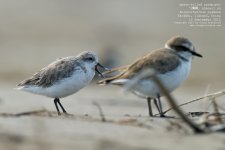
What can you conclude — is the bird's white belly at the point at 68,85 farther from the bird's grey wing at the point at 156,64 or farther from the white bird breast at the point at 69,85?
the bird's grey wing at the point at 156,64

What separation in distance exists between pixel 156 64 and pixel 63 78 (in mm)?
1950

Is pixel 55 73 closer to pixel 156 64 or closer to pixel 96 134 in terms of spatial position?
pixel 156 64

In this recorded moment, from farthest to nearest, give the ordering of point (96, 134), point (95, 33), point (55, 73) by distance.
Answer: point (95, 33)
point (55, 73)
point (96, 134)

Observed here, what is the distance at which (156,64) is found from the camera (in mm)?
8359

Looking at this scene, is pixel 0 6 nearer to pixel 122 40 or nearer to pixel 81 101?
pixel 122 40

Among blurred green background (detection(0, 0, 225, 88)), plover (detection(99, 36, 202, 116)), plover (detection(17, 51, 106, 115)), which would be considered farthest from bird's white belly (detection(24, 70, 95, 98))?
blurred green background (detection(0, 0, 225, 88))

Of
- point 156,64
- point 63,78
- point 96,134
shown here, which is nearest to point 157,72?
point 156,64

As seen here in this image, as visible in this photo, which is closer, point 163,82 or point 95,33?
point 163,82

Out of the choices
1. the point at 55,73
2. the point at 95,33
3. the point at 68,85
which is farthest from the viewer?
the point at 95,33

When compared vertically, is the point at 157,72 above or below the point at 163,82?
above

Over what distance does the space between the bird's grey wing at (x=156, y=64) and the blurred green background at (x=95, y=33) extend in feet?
27.1

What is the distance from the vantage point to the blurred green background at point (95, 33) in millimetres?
19347

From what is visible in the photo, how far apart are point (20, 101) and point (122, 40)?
11.6m

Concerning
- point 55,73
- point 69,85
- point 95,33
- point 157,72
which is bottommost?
point 95,33
